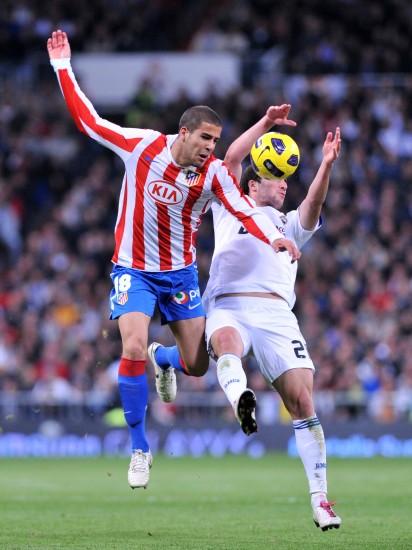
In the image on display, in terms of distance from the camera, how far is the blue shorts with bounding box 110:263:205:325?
952cm

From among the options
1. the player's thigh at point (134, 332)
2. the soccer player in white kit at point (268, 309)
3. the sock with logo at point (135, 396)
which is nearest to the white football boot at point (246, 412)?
the soccer player in white kit at point (268, 309)

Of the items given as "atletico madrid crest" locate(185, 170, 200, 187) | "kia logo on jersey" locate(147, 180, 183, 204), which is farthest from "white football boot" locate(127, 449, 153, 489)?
"atletico madrid crest" locate(185, 170, 200, 187)

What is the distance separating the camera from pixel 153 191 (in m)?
9.59

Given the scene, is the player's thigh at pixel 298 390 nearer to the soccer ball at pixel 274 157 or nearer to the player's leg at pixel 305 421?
the player's leg at pixel 305 421

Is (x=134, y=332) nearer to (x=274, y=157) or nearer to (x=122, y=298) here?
(x=122, y=298)

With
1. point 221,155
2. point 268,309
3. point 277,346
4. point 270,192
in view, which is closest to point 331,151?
point 270,192

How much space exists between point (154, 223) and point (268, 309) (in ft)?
3.67

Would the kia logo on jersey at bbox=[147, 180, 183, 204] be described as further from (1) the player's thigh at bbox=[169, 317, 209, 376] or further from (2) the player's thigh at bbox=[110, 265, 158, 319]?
(1) the player's thigh at bbox=[169, 317, 209, 376]

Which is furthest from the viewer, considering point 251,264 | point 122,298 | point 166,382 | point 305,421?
point 166,382

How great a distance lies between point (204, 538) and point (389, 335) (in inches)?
486

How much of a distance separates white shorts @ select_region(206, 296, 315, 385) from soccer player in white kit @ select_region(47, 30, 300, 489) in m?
0.46

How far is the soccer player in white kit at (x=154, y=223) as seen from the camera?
9.37 meters

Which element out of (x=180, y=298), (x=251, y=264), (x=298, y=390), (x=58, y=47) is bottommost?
(x=298, y=390)

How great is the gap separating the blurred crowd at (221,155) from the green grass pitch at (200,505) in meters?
2.11
